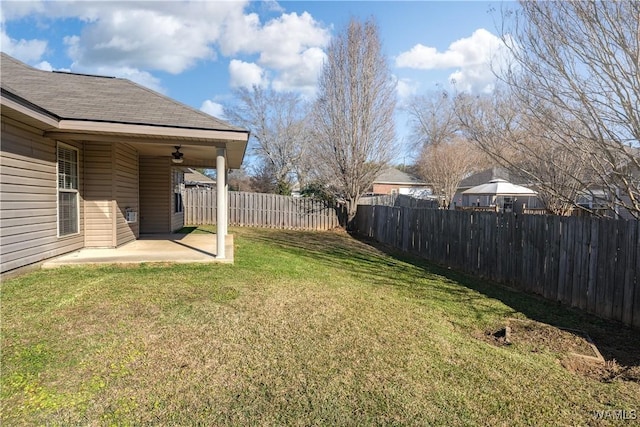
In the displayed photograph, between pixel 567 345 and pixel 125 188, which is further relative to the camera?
pixel 125 188

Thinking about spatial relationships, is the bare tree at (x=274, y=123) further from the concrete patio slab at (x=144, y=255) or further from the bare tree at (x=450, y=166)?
the concrete patio slab at (x=144, y=255)

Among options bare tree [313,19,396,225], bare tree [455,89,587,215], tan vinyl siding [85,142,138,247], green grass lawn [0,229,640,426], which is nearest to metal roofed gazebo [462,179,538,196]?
bare tree [313,19,396,225]

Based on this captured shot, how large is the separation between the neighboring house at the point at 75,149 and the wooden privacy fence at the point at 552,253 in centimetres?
545

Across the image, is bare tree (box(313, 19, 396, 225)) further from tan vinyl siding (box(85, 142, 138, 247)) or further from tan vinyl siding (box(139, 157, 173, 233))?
tan vinyl siding (box(85, 142, 138, 247))

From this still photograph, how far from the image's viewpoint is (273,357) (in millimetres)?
3428

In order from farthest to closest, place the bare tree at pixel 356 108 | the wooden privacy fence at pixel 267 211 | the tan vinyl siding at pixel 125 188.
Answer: the wooden privacy fence at pixel 267 211 → the bare tree at pixel 356 108 → the tan vinyl siding at pixel 125 188

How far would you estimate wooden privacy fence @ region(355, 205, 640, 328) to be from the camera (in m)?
4.88

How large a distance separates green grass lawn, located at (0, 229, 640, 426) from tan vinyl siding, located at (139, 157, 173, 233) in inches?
232

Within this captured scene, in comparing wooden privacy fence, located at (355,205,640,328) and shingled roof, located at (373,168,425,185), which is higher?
shingled roof, located at (373,168,425,185)

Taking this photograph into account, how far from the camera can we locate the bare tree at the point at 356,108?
645 inches

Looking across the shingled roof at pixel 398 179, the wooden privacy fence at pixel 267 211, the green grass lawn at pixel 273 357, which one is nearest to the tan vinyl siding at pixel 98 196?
the green grass lawn at pixel 273 357

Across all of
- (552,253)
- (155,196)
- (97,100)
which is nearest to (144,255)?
(97,100)

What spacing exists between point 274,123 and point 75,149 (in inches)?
1045

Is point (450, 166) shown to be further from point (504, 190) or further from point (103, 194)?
point (103, 194)
